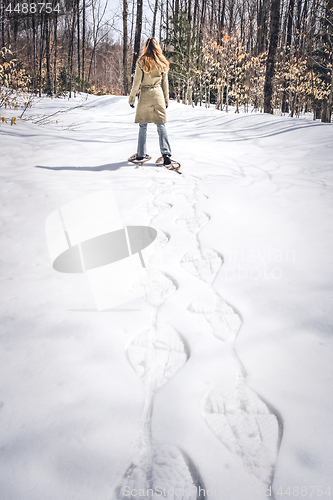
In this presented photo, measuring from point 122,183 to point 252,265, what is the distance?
192 cm

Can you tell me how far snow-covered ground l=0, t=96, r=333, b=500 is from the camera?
0.76 metres

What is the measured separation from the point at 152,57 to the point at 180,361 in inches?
132

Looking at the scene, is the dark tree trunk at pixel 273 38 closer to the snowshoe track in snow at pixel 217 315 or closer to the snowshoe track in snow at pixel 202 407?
the snowshoe track in snow at pixel 202 407

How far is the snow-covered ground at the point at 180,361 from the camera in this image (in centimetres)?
76

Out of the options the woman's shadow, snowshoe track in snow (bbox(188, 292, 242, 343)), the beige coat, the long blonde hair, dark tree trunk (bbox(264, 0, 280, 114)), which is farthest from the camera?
dark tree trunk (bbox(264, 0, 280, 114))

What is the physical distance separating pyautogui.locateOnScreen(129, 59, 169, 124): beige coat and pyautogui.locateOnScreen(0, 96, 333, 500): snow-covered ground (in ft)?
5.07

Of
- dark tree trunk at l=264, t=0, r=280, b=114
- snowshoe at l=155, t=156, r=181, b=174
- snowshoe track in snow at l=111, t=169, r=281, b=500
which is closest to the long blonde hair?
snowshoe at l=155, t=156, r=181, b=174

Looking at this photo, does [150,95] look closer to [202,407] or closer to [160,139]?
[160,139]

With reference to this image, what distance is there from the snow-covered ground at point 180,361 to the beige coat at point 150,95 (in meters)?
1.54

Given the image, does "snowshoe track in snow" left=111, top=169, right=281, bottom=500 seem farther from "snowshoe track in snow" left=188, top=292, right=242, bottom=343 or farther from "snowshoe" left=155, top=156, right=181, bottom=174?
"snowshoe" left=155, top=156, right=181, bottom=174

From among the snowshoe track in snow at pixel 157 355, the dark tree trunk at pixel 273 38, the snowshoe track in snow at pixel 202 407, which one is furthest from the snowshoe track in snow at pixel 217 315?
the dark tree trunk at pixel 273 38

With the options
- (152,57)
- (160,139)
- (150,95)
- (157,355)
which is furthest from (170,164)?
(157,355)

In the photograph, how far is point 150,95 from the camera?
353 centimetres

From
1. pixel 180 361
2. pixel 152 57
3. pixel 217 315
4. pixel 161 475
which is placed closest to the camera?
pixel 161 475
